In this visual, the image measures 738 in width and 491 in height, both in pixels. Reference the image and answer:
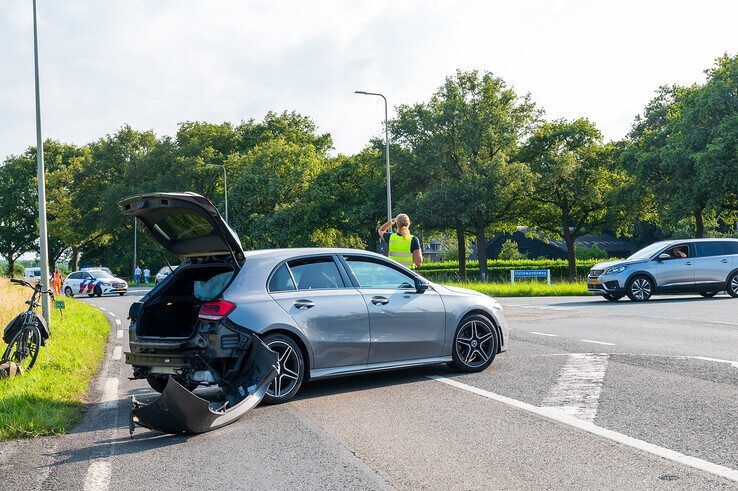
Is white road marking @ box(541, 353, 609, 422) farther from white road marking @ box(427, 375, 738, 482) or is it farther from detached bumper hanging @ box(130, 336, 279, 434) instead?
detached bumper hanging @ box(130, 336, 279, 434)

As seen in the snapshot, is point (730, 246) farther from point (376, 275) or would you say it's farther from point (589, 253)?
point (589, 253)

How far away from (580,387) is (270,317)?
3.04 m

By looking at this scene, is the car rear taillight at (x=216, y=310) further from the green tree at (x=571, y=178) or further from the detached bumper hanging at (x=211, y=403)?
the green tree at (x=571, y=178)

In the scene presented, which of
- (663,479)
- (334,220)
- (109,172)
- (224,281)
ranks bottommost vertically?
(663,479)

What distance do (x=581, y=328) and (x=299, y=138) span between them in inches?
2294

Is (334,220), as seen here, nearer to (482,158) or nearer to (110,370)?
(482,158)

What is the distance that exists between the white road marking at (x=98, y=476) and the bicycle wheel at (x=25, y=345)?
4820 millimetres

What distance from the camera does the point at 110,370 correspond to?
32.4 ft

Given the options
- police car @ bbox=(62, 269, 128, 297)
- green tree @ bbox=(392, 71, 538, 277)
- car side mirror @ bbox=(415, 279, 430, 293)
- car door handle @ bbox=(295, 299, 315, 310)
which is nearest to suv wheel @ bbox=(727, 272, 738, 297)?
car side mirror @ bbox=(415, 279, 430, 293)

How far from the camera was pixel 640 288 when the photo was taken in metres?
18.7

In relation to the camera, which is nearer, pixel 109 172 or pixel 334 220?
pixel 334 220

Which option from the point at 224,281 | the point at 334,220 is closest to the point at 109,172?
the point at 334,220

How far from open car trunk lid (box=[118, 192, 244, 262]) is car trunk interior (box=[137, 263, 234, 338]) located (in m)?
0.19

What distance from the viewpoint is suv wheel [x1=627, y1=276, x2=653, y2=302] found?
18.7 meters
